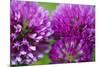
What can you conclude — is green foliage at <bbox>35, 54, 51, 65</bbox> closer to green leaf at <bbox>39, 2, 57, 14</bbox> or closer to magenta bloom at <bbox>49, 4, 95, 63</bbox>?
magenta bloom at <bbox>49, 4, 95, 63</bbox>

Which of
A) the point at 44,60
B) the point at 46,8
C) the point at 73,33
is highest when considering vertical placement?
the point at 46,8

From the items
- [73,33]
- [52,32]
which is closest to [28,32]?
[52,32]

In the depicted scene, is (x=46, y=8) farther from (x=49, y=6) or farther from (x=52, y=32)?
(x=52, y=32)
